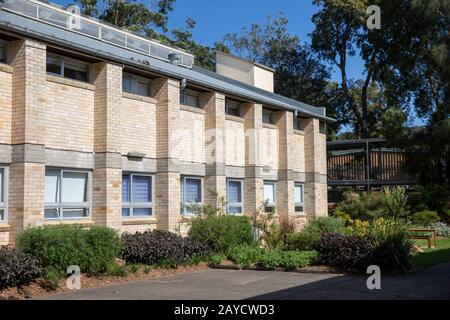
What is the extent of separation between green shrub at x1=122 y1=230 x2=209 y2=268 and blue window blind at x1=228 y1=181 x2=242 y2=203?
629cm

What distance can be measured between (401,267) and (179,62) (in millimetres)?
12326

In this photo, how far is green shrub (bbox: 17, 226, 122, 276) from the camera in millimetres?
12711

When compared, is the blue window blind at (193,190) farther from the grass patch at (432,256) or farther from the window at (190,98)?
the grass patch at (432,256)

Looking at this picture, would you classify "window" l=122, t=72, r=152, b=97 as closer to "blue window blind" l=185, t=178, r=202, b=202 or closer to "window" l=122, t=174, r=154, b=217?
"window" l=122, t=174, r=154, b=217

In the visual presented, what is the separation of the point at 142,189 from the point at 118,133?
241 centimetres

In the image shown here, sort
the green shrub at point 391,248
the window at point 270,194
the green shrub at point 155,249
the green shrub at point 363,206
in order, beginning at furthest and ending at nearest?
the green shrub at point 363,206, the window at point 270,194, the green shrub at point 155,249, the green shrub at point 391,248

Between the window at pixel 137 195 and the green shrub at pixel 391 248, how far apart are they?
23.7 ft

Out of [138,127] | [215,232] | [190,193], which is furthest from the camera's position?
[190,193]

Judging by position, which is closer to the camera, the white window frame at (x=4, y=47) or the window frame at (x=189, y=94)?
the white window frame at (x=4, y=47)

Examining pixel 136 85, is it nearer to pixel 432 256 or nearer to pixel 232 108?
pixel 232 108

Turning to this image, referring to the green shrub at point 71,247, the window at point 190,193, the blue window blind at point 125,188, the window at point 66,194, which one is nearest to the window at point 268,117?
the window at point 190,193

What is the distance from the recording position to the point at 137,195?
60.2 feet

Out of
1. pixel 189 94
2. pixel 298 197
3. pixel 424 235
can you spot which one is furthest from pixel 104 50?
pixel 424 235

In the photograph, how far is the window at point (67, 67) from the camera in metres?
15.9
